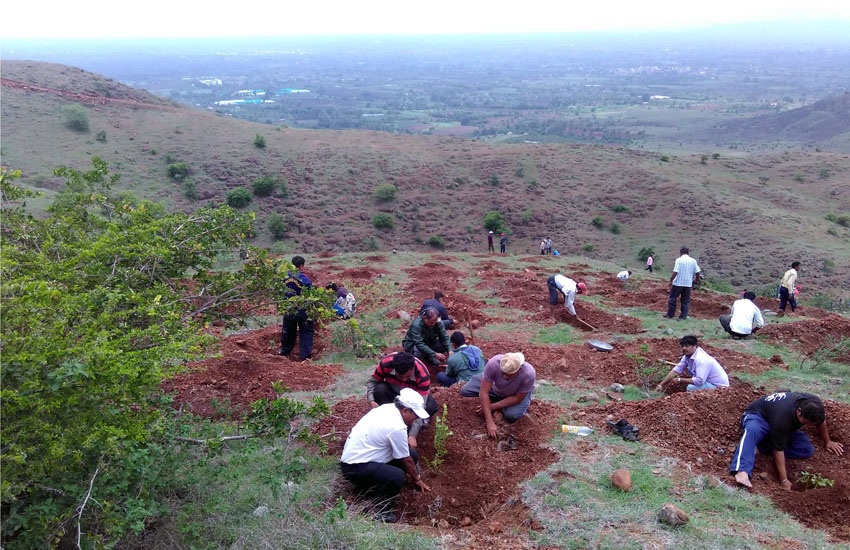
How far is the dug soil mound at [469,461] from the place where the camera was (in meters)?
4.93

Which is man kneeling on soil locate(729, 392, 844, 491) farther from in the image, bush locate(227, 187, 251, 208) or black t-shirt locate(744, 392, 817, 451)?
bush locate(227, 187, 251, 208)

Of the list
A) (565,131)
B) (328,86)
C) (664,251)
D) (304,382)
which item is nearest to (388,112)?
(565,131)

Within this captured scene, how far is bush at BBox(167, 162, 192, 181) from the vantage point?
34688 millimetres

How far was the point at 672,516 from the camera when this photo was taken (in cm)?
432

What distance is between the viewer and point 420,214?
3394 cm

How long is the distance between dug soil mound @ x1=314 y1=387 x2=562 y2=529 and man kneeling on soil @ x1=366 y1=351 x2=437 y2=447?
35 centimetres

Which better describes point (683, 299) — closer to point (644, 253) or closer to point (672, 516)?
point (672, 516)

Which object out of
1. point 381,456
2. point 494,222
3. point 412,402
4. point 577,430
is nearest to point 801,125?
point 494,222

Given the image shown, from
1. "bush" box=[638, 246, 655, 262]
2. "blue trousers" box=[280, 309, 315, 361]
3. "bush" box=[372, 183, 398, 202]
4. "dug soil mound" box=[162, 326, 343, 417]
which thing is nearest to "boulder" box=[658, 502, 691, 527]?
"dug soil mound" box=[162, 326, 343, 417]

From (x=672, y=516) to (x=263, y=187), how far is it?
32.0 metres

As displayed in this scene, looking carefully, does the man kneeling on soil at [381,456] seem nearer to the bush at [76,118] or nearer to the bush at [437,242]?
the bush at [437,242]

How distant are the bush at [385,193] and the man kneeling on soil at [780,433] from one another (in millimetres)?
30323

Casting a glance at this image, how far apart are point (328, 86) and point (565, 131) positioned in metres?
101

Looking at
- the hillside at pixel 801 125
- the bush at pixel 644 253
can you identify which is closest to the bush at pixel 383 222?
the bush at pixel 644 253
